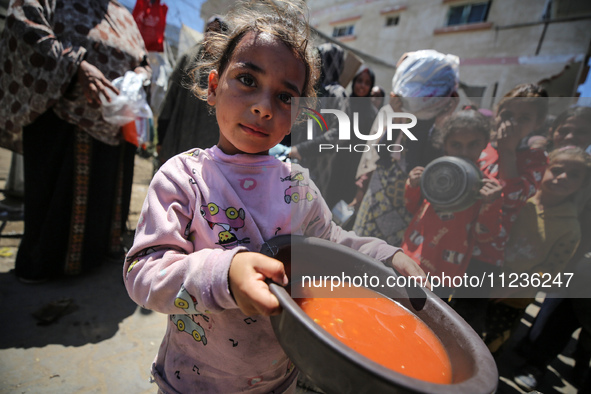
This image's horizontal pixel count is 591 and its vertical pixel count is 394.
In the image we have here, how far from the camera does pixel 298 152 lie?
248 centimetres

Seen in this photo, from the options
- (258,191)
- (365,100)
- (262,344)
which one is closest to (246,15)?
(258,191)

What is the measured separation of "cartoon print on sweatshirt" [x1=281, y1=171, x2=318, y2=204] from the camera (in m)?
1.03

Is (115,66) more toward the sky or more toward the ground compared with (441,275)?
more toward the sky

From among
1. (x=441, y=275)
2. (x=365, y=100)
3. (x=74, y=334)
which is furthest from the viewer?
(x=365, y=100)

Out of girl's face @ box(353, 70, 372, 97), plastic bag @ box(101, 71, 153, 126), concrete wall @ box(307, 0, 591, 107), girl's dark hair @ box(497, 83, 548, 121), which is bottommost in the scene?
plastic bag @ box(101, 71, 153, 126)

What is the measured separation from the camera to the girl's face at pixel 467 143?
179 centimetres

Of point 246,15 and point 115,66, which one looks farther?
point 115,66

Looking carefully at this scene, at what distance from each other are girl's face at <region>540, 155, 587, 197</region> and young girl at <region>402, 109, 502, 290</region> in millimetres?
463

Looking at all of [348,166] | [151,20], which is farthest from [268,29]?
[151,20]

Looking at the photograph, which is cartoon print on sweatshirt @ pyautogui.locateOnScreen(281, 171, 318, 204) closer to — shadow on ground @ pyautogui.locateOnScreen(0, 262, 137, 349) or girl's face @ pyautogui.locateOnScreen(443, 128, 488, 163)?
girl's face @ pyautogui.locateOnScreen(443, 128, 488, 163)

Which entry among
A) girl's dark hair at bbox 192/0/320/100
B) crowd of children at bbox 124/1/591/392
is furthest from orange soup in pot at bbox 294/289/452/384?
girl's dark hair at bbox 192/0/320/100

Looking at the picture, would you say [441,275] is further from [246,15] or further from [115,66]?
[115,66]

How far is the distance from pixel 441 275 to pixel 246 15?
5.47ft

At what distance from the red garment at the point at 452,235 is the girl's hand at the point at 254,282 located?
144cm
